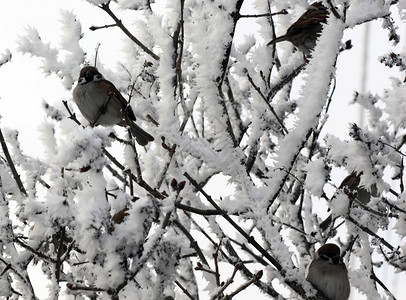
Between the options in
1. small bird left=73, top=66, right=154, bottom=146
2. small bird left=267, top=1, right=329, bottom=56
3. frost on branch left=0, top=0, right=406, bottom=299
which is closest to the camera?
frost on branch left=0, top=0, right=406, bottom=299

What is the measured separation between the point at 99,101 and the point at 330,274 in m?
2.21

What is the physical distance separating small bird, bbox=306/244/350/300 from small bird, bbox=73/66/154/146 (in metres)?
1.53

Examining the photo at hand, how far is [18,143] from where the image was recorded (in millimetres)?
4496

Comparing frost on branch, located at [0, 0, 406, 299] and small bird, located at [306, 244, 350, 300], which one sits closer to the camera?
frost on branch, located at [0, 0, 406, 299]

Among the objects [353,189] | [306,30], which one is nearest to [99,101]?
[306,30]

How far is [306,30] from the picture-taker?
17.3 feet

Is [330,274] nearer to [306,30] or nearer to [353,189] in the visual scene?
[353,189]

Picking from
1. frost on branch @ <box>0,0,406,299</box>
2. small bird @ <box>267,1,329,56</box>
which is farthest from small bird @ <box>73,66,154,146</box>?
small bird @ <box>267,1,329,56</box>

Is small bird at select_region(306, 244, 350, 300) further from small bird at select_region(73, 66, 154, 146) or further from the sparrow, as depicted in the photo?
small bird at select_region(73, 66, 154, 146)

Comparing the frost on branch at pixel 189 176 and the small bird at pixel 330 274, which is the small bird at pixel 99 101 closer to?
the frost on branch at pixel 189 176

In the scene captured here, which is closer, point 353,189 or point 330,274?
point 353,189

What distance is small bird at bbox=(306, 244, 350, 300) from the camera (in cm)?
404

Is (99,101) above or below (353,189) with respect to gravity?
above

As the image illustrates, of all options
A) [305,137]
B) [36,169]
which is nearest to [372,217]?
[305,137]
